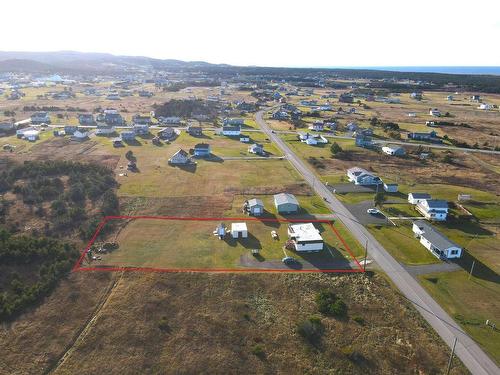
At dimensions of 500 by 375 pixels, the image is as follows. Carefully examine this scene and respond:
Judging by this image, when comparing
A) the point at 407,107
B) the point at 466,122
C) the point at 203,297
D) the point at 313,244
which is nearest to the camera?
the point at 203,297

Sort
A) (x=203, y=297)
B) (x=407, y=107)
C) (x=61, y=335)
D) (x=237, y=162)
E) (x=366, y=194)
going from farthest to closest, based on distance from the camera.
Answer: (x=407, y=107) < (x=237, y=162) < (x=366, y=194) < (x=203, y=297) < (x=61, y=335)

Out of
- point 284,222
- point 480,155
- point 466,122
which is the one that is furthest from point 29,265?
point 466,122

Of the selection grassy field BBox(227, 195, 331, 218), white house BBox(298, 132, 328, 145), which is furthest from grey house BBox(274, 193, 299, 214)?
white house BBox(298, 132, 328, 145)

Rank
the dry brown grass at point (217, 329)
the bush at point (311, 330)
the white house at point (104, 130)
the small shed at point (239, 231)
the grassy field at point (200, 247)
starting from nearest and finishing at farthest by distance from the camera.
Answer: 1. the dry brown grass at point (217, 329)
2. the bush at point (311, 330)
3. the grassy field at point (200, 247)
4. the small shed at point (239, 231)
5. the white house at point (104, 130)

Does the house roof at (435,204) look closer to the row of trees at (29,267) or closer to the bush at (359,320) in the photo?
the bush at (359,320)

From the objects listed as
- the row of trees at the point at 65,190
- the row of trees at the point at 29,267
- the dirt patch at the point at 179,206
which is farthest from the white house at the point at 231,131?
the row of trees at the point at 29,267

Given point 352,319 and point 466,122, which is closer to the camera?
point 352,319

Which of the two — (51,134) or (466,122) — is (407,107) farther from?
(51,134)
